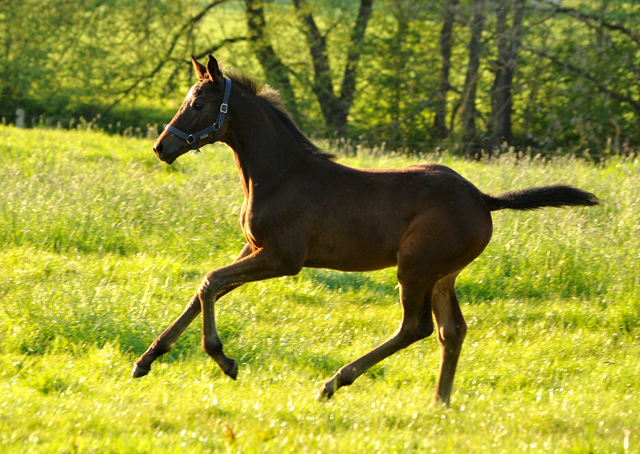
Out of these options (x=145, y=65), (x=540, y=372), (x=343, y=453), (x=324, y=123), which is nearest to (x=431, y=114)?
(x=324, y=123)

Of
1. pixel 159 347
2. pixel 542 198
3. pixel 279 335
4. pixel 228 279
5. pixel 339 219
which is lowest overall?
pixel 279 335

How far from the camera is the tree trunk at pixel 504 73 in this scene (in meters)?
16.9

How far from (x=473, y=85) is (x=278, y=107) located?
50.3 ft

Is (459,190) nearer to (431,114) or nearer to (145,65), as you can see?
(431,114)

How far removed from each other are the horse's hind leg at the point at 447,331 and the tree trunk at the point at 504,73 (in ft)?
39.3

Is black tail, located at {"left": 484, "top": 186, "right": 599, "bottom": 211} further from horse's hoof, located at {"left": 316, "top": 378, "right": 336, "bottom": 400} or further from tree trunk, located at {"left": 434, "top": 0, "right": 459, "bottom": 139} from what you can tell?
tree trunk, located at {"left": 434, "top": 0, "right": 459, "bottom": 139}

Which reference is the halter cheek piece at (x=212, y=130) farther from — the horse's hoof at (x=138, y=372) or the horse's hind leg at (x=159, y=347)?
the horse's hoof at (x=138, y=372)

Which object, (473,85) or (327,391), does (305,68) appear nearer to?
(473,85)

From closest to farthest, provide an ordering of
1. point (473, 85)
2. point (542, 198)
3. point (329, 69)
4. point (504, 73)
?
1. point (542, 198)
2. point (504, 73)
3. point (473, 85)
4. point (329, 69)

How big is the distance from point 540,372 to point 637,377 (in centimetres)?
74

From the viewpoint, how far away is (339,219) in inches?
193

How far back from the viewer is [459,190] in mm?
4824

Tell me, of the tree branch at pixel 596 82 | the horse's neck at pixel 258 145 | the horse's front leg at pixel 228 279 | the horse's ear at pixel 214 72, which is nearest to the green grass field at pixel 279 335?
the horse's front leg at pixel 228 279

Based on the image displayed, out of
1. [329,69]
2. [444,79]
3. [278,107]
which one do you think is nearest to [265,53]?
[329,69]
